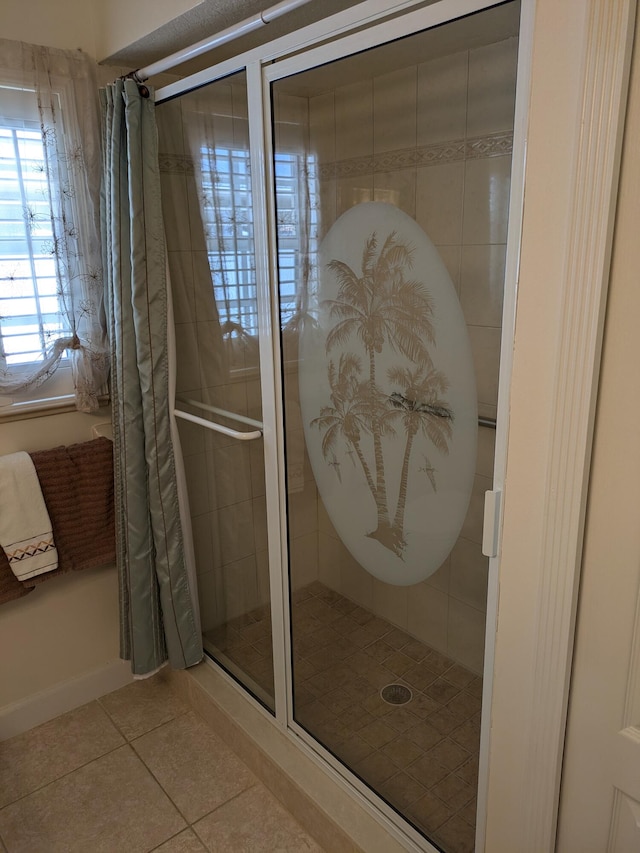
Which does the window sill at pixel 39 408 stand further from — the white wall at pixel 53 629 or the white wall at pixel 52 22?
the white wall at pixel 52 22

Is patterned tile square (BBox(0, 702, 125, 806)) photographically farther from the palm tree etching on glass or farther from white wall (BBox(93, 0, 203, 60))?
white wall (BBox(93, 0, 203, 60))

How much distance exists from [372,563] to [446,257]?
699 millimetres

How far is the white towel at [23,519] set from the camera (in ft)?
5.89

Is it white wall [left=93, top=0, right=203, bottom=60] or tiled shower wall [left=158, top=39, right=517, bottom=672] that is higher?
white wall [left=93, top=0, right=203, bottom=60]

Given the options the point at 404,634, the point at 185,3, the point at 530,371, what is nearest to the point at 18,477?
the point at 404,634

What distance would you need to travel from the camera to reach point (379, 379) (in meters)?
1.35

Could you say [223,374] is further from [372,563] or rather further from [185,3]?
[185,3]

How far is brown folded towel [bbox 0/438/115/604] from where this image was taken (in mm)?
1870

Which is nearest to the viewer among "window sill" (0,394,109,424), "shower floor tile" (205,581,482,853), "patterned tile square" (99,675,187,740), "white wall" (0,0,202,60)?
"shower floor tile" (205,581,482,853)

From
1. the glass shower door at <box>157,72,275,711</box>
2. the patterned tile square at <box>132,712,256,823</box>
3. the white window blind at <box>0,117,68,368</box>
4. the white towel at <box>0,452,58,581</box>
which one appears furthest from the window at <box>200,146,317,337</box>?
A: the patterned tile square at <box>132,712,256,823</box>

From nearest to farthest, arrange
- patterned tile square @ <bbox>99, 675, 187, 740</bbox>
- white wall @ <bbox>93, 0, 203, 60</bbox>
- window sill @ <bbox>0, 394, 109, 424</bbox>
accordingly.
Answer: white wall @ <bbox>93, 0, 203, 60</bbox> → window sill @ <bbox>0, 394, 109, 424</bbox> → patterned tile square @ <bbox>99, 675, 187, 740</bbox>

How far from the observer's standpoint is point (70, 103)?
69.7 inches

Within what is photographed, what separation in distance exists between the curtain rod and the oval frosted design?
40cm

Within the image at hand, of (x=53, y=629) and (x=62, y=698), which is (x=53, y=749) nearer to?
(x=62, y=698)
